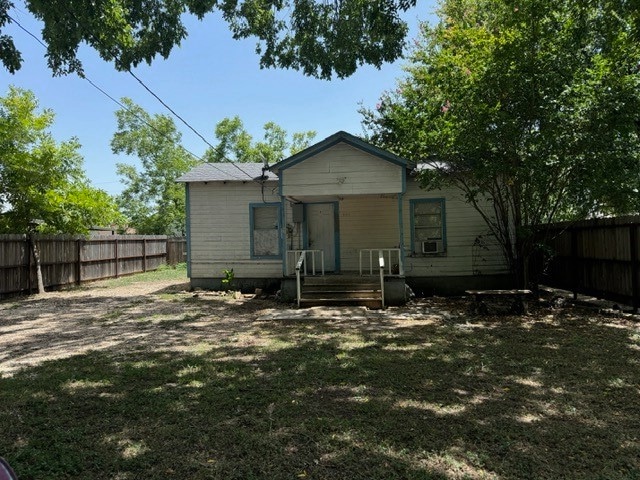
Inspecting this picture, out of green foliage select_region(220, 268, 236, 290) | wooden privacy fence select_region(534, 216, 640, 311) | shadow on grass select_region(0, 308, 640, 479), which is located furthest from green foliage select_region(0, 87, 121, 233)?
wooden privacy fence select_region(534, 216, 640, 311)

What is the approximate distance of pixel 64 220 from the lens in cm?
1369

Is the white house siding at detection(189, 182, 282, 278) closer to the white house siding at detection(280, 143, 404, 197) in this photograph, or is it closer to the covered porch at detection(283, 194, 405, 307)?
the covered porch at detection(283, 194, 405, 307)

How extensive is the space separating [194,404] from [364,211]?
8.78 metres

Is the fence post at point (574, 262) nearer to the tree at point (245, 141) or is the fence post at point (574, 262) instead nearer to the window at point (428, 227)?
the window at point (428, 227)

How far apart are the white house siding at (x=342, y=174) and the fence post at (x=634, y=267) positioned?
437 centimetres

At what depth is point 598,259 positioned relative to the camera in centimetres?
888

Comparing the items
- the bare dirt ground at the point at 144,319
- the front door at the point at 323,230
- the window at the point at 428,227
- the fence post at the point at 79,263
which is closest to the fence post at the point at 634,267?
the bare dirt ground at the point at 144,319

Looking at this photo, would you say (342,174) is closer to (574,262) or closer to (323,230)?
(323,230)

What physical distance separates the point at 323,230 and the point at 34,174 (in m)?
8.61

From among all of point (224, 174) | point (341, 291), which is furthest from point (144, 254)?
point (341, 291)

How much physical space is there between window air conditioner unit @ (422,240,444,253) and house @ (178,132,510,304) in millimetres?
26

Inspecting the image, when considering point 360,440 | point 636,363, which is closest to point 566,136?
point 636,363

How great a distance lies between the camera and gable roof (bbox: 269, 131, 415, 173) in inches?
382

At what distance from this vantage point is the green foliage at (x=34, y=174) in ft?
41.2
